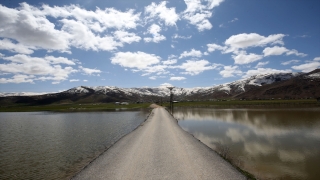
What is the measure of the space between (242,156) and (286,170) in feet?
14.2

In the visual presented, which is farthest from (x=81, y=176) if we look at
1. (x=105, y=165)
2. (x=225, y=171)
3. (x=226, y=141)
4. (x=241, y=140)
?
(x=241, y=140)

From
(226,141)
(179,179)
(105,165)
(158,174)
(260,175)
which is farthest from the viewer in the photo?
(226,141)

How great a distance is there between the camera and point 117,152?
20312 mm

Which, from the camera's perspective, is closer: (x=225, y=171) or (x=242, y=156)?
(x=225, y=171)

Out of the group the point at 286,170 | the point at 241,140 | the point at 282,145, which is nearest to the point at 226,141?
the point at 241,140

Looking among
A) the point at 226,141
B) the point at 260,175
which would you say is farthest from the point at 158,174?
the point at 226,141

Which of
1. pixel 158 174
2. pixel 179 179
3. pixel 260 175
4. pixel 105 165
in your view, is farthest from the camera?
pixel 105 165

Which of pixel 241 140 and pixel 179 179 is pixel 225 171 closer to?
pixel 179 179

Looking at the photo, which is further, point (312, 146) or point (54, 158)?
point (312, 146)

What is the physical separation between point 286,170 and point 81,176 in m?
15.3

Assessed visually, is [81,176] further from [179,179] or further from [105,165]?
[179,179]

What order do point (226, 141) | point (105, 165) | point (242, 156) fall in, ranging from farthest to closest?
point (226, 141) < point (242, 156) < point (105, 165)

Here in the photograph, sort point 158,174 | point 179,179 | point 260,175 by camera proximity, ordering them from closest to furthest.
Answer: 1. point 179,179
2. point 158,174
3. point 260,175

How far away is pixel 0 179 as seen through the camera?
615 inches
